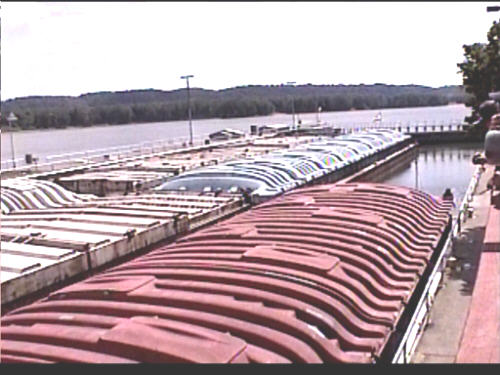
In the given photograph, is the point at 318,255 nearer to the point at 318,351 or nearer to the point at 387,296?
the point at 387,296

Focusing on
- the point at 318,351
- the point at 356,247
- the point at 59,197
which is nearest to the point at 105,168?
the point at 59,197

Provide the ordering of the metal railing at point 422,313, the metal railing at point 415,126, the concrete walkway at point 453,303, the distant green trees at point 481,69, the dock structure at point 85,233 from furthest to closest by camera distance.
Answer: the metal railing at point 415,126, the distant green trees at point 481,69, the dock structure at point 85,233, the concrete walkway at point 453,303, the metal railing at point 422,313

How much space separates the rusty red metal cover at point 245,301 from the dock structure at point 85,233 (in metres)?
2.33

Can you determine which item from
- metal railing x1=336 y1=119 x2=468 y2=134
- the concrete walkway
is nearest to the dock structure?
the concrete walkway

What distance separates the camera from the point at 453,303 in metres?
9.04

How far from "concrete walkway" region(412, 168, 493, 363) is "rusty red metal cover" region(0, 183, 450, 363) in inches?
39.5

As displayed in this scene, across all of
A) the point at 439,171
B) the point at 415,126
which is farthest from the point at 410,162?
the point at 415,126

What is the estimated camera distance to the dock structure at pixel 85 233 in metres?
8.67

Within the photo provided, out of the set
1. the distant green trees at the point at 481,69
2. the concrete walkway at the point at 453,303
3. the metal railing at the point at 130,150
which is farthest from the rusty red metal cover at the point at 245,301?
the metal railing at the point at 130,150

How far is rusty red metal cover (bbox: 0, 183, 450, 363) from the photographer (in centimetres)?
434

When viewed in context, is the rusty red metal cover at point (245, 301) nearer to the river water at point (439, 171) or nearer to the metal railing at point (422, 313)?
the metal railing at point (422, 313)

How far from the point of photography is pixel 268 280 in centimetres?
558

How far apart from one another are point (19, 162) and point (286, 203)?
25816mm

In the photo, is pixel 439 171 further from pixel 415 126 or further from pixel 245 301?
pixel 245 301
